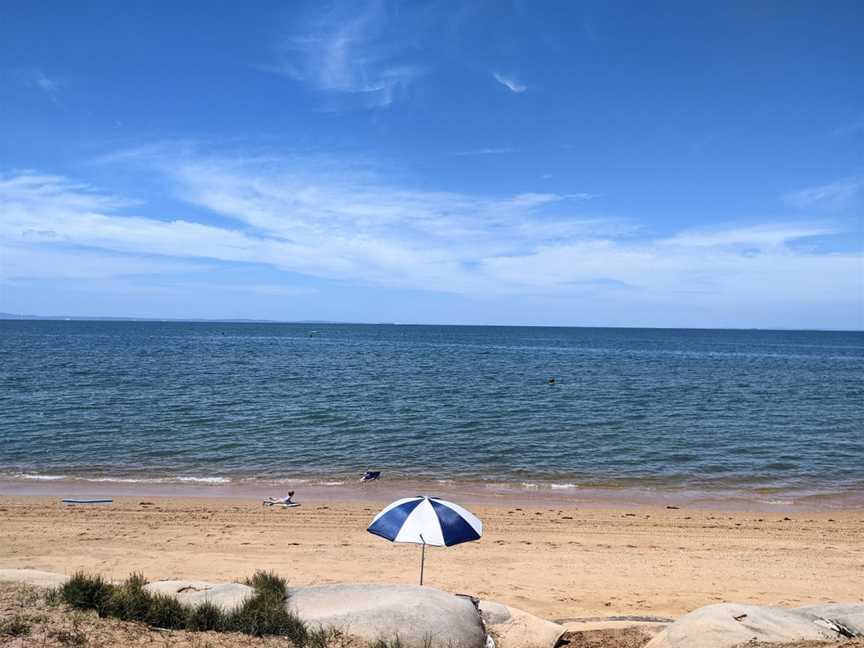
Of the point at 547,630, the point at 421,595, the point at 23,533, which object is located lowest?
the point at 23,533

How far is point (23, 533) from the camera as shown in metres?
14.3

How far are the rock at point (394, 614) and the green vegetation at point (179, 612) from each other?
0.34 metres

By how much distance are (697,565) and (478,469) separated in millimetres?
9940

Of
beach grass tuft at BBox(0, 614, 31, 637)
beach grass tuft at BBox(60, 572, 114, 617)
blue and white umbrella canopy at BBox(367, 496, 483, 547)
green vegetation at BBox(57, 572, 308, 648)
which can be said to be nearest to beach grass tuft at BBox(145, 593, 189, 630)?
green vegetation at BBox(57, 572, 308, 648)

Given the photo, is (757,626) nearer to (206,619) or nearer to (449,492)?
(206,619)

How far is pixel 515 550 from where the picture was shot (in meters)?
13.7

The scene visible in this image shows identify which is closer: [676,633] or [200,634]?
[200,634]

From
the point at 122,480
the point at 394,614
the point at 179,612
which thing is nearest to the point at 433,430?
the point at 122,480

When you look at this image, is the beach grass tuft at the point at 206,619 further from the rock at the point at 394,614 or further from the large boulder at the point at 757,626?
the large boulder at the point at 757,626

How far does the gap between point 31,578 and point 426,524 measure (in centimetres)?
520

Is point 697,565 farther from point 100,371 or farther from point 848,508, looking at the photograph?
point 100,371

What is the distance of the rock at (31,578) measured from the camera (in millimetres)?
7699

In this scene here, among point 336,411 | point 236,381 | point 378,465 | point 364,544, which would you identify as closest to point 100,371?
point 236,381

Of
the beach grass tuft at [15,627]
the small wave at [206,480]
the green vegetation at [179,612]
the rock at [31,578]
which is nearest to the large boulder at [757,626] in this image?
the green vegetation at [179,612]
